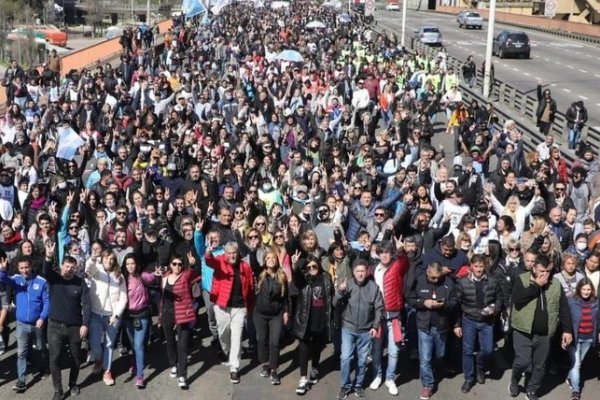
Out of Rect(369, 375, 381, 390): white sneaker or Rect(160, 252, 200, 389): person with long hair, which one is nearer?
Rect(160, 252, 200, 389): person with long hair

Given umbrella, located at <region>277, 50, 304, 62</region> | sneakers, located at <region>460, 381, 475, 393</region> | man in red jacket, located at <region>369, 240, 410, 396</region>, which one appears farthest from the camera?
umbrella, located at <region>277, 50, 304, 62</region>

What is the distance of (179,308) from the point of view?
859cm

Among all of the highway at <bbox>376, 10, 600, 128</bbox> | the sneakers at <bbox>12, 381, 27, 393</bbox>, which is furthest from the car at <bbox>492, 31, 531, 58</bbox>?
the sneakers at <bbox>12, 381, 27, 393</bbox>

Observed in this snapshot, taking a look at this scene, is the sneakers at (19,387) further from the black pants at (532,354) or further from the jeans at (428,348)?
the black pants at (532,354)

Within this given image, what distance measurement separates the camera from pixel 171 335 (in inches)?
345

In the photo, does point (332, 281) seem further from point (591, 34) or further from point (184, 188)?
point (591, 34)

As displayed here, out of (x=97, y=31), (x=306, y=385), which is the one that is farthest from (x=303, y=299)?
(x=97, y=31)

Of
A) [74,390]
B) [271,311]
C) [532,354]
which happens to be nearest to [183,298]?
[271,311]

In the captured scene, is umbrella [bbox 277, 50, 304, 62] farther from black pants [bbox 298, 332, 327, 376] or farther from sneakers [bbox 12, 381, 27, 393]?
sneakers [bbox 12, 381, 27, 393]

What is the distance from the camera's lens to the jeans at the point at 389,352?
8664mm

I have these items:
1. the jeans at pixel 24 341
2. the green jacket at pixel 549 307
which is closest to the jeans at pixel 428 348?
the green jacket at pixel 549 307

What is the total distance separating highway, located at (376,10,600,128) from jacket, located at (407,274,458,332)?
17.2m

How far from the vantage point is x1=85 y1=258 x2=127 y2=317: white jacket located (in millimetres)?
8477

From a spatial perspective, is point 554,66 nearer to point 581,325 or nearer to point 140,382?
point 581,325
